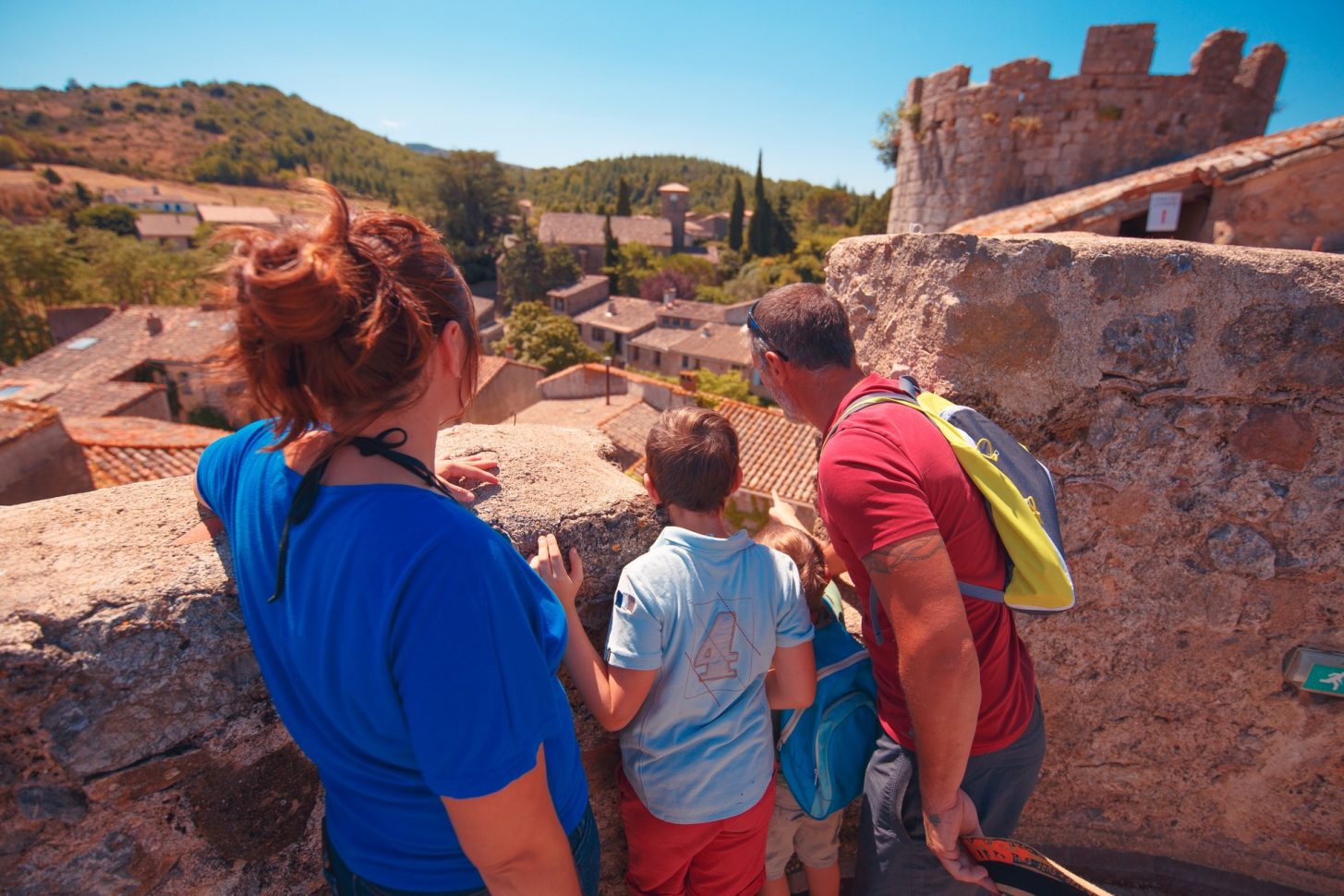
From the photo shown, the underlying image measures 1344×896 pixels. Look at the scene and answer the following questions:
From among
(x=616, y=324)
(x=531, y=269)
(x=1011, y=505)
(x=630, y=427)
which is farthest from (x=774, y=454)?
(x=531, y=269)

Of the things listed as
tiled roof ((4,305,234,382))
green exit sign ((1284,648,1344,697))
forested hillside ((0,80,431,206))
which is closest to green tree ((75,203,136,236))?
forested hillside ((0,80,431,206))

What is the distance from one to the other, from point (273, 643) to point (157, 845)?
23.5 inches

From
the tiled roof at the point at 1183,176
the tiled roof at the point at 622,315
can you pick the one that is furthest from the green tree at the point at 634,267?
the tiled roof at the point at 1183,176

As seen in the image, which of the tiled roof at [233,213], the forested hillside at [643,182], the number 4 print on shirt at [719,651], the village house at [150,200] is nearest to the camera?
the number 4 print on shirt at [719,651]

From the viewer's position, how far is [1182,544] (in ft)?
6.79

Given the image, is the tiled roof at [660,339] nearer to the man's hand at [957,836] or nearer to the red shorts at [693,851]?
the red shorts at [693,851]

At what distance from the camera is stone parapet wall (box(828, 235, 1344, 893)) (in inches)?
73.4

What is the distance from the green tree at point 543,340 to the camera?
28.1 m

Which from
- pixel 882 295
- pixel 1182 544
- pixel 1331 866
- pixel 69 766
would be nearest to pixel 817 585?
pixel 882 295

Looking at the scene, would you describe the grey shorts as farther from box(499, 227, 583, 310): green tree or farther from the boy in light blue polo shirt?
box(499, 227, 583, 310): green tree

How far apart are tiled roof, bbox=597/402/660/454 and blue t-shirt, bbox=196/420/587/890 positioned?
535 inches

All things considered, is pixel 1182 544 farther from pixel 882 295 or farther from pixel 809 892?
pixel 809 892

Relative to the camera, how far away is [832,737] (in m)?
1.73

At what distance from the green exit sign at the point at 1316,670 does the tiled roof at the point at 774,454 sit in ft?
27.7
